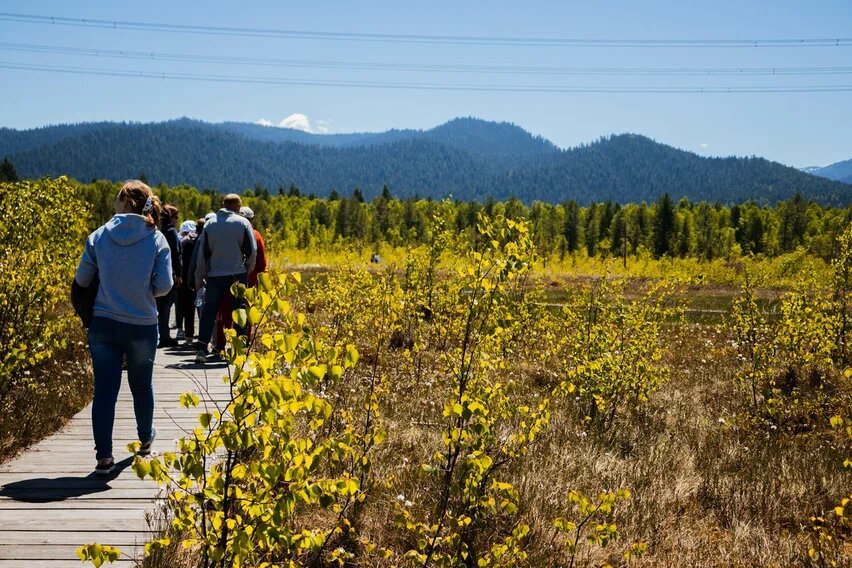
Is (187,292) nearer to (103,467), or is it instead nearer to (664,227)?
(103,467)

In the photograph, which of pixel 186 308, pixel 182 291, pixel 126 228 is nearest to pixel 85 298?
pixel 126 228

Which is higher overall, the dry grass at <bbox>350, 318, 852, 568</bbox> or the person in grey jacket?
the person in grey jacket

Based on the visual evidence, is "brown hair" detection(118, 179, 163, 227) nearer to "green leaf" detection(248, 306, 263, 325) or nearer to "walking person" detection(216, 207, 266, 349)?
"green leaf" detection(248, 306, 263, 325)

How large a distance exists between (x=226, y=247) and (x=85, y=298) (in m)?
3.22

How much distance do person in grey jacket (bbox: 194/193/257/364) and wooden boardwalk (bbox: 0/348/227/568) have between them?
2.06 metres

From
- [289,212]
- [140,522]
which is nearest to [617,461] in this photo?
[140,522]

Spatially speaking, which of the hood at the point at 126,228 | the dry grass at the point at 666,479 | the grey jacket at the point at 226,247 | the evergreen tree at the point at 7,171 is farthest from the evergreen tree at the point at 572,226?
the hood at the point at 126,228

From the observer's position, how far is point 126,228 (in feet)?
14.8

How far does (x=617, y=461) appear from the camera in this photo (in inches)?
250

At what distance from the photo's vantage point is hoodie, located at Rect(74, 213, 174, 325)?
4.50m

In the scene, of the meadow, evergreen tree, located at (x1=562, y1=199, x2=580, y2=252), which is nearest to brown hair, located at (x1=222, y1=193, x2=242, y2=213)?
the meadow

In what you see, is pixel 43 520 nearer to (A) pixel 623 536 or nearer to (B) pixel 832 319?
(A) pixel 623 536

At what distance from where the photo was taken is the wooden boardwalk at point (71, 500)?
3.56 meters

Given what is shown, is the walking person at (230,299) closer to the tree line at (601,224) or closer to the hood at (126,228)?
the hood at (126,228)
